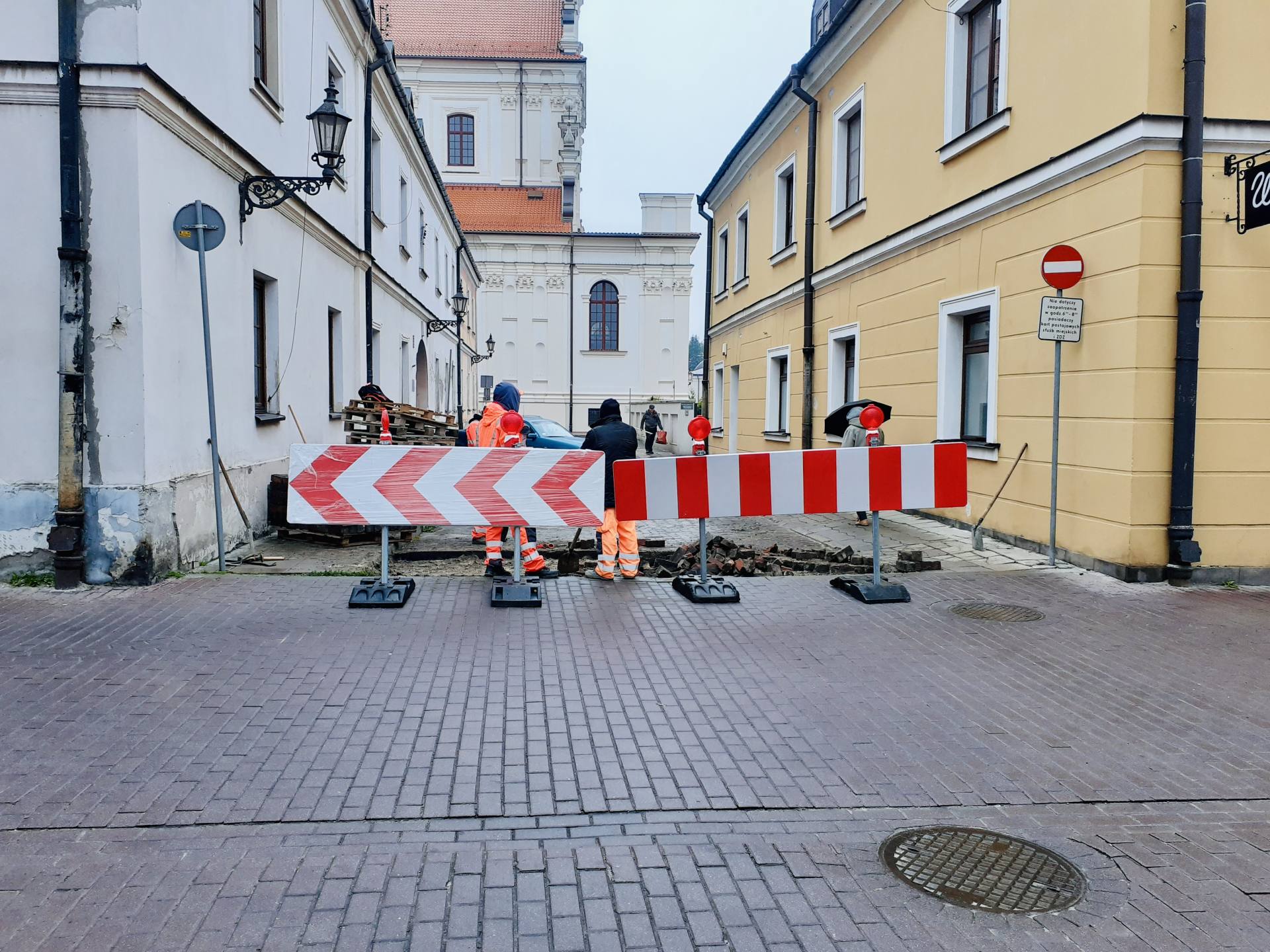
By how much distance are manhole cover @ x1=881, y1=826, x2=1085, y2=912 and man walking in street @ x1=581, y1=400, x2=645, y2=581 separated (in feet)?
17.9

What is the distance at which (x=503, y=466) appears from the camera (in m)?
7.95

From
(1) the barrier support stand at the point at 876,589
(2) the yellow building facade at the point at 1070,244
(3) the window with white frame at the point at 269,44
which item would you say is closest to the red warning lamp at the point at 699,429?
(1) the barrier support stand at the point at 876,589

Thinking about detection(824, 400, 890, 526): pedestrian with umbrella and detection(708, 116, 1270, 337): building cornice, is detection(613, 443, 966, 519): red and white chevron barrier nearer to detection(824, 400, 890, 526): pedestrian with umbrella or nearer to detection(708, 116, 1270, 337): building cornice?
detection(708, 116, 1270, 337): building cornice

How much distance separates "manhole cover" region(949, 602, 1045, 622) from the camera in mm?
7438

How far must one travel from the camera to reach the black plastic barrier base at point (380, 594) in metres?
7.67

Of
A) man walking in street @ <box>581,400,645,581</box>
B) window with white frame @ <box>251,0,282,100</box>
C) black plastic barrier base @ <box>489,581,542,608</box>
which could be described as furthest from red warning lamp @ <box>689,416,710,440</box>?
window with white frame @ <box>251,0,282,100</box>

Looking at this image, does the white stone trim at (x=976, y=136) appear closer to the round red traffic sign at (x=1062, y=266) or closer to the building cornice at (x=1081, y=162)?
the building cornice at (x=1081, y=162)

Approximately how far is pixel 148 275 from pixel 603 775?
6069mm

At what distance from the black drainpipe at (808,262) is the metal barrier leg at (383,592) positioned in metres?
10.6

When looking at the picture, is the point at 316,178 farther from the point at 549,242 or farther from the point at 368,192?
the point at 549,242

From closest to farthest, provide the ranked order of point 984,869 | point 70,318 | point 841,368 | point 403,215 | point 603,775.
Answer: point 984,869
point 603,775
point 70,318
point 841,368
point 403,215

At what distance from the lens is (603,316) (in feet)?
163

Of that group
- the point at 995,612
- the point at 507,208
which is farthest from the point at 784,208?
the point at 507,208

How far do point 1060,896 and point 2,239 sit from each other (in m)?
8.64
